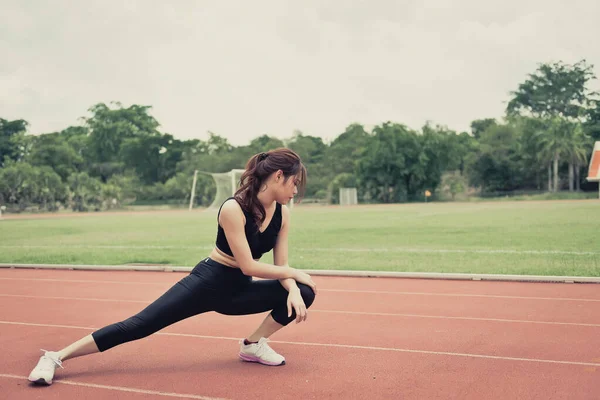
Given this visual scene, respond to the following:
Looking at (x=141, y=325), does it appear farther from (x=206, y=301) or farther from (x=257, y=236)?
(x=257, y=236)

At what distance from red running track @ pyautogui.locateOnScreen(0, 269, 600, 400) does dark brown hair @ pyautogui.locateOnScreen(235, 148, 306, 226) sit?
3.66 ft

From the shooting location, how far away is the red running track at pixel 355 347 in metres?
3.86

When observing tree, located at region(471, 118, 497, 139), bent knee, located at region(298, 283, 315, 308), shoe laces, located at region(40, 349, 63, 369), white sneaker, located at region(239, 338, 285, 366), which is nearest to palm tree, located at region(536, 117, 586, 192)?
tree, located at region(471, 118, 497, 139)

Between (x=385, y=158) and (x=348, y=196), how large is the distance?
4642 mm

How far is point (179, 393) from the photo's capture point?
380cm

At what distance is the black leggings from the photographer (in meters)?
3.94

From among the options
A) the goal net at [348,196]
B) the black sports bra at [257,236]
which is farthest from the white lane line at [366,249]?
the goal net at [348,196]

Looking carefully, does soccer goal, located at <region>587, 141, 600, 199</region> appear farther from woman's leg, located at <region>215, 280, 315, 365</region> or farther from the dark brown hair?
the dark brown hair

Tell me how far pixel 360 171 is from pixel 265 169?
2112 inches

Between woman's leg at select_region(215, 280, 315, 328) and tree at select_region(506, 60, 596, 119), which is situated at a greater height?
tree at select_region(506, 60, 596, 119)

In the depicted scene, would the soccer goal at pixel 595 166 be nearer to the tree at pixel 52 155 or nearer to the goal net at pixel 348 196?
the goal net at pixel 348 196

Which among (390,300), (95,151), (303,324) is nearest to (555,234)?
(390,300)

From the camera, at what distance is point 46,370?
12.9 ft

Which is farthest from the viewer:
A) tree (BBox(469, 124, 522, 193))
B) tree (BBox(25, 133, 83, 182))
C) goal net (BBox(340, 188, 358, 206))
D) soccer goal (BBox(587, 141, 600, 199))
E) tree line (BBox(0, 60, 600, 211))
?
tree (BBox(25, 133, 83, 182))
